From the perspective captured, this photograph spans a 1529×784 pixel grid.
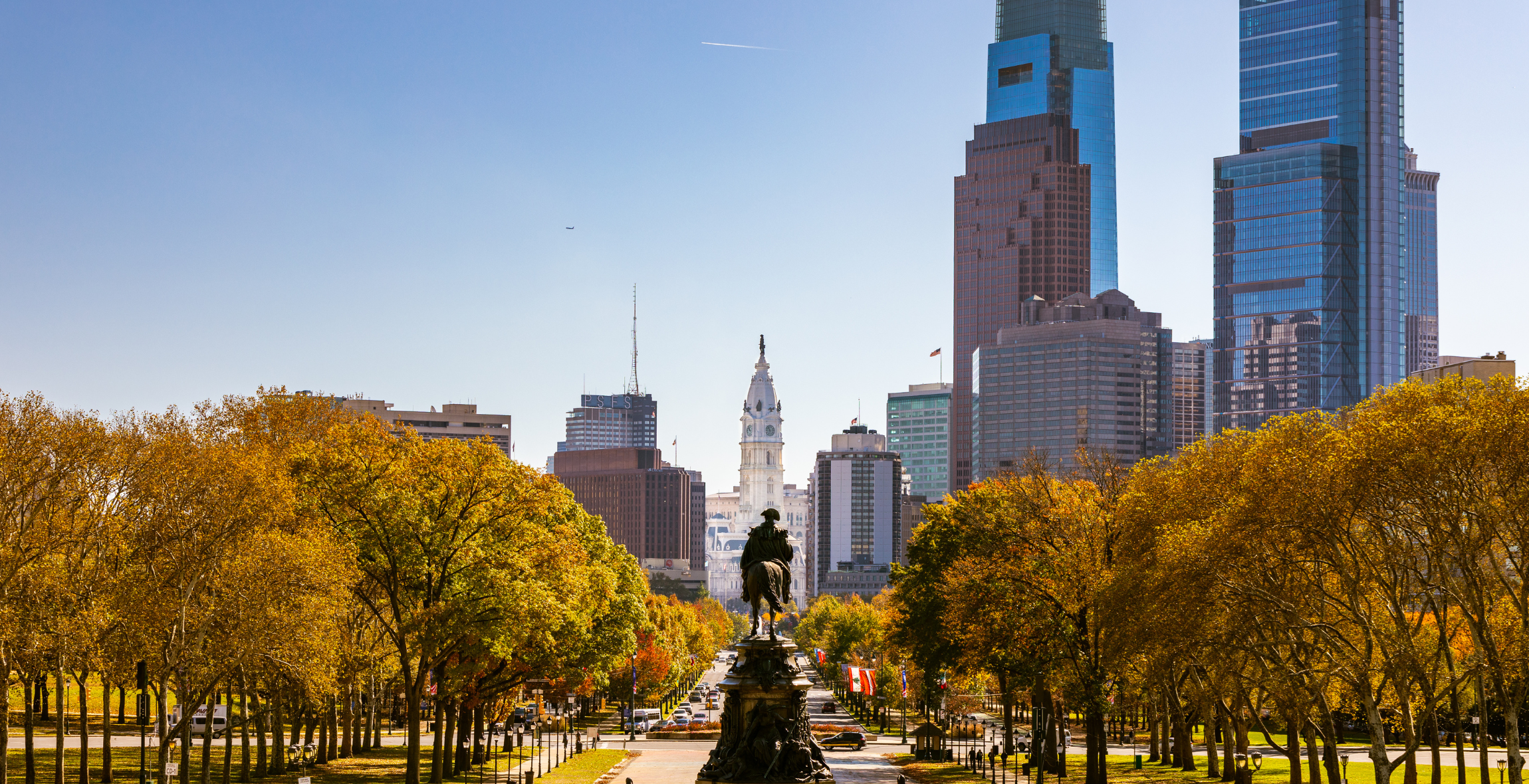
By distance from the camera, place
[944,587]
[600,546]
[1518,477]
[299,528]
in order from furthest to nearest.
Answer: [600,546] < [944,587] < [299,528] < [1518,477]

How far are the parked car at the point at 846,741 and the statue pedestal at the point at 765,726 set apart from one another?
5513cm

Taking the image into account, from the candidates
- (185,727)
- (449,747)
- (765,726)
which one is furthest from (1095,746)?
(185,727)

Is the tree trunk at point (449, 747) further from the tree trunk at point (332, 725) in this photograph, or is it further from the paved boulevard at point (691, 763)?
the paved boulevard at point (691, 763)

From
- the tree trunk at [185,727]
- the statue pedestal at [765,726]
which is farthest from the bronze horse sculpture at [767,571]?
the tree trunk at [185,727]

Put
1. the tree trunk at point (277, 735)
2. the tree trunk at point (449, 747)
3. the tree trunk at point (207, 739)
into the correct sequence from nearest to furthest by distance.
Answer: the tree trunk at point (207, 739)
the tree trunk at point (277, 735)
the tree trunk at point (449, 747)

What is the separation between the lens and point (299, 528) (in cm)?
5322

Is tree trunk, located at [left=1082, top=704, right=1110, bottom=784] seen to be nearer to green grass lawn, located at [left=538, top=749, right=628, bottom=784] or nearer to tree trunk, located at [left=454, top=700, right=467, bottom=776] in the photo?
green grass lawn, located at [left=538, top=749, right=628, bottom=784]

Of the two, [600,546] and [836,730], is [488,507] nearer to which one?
[600,546]

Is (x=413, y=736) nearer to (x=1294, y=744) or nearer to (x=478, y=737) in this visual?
(x=478, y=737)

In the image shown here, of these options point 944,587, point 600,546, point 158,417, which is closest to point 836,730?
point 600,546

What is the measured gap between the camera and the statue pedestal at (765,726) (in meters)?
36.3

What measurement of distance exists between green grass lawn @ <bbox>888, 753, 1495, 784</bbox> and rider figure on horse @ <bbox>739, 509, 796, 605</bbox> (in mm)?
27293

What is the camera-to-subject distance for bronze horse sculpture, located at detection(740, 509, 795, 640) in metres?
37.7

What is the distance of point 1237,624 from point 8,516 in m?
40.8
